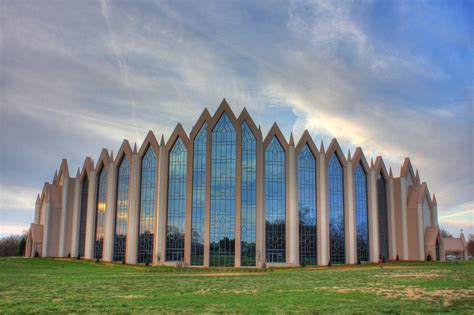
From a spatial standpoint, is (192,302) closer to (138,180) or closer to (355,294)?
(355,294)

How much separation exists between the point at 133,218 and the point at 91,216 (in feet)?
35.8

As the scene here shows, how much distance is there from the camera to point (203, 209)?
62875 millimetres

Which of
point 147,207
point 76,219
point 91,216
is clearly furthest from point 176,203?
point 76,219

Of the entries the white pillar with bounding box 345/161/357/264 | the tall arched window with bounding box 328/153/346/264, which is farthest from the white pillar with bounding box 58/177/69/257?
the white pillar with bounding box 345/161/357/264

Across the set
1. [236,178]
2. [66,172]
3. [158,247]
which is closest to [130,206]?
[158,247]

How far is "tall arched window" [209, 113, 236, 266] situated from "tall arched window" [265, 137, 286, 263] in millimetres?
4999

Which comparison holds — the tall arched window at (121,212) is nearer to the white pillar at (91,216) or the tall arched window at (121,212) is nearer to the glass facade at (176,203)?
the white pillar at (91,216)

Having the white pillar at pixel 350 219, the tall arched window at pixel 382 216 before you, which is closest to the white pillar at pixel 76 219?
the white pillar at pixel 350 219

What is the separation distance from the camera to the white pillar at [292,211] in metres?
62.5

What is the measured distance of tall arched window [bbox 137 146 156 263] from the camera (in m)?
65.8

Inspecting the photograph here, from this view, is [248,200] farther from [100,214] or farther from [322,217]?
[100,214]

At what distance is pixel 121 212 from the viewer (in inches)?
2746

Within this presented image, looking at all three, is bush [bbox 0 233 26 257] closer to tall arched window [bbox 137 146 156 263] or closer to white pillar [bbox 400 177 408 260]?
tall arched window [bbox 137 146 156 263]

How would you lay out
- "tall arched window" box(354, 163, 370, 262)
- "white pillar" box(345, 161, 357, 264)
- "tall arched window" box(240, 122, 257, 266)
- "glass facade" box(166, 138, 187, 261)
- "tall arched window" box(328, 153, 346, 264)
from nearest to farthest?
"tall arched window" box(240, 122, 257, 266) < "glass facade" box(166, 138, 187, 261) < "tall arched window" box(328, 153, 346, 264) < "white pillar" box(345, 161, 357, 264) < "tall arched window" box(354, 163, 370, 262)
